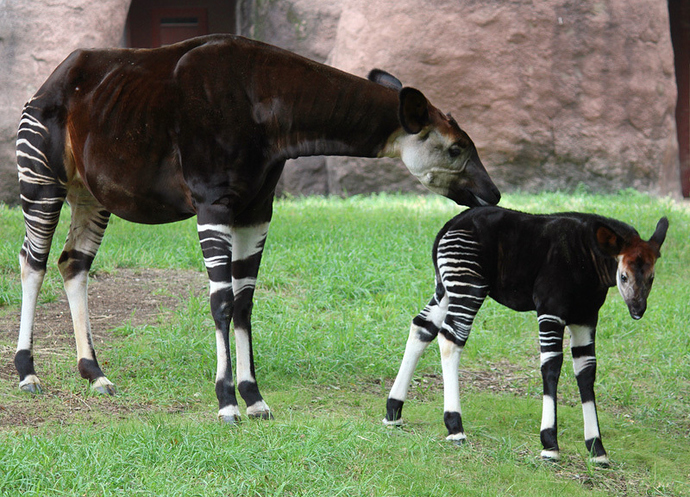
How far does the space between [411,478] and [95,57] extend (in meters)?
2.75

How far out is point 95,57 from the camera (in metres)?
4.35

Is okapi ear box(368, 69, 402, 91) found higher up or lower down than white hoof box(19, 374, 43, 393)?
higher up

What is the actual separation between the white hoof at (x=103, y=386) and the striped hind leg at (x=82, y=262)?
0.16 feet

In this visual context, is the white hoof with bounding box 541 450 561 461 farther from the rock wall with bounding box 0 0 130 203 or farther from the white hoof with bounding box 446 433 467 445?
the rock wall with bounding box 0 0 130 203

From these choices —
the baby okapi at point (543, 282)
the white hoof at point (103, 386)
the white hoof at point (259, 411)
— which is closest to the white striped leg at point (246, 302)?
the white hoof at point (259, 411)

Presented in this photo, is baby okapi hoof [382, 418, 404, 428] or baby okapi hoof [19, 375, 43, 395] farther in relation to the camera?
baby okapi hoof [19, 375, 43, 395]

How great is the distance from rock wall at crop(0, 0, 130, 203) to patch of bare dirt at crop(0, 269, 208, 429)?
167 inches

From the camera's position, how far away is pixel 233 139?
377 centimetres

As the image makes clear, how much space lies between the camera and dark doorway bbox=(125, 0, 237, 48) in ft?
43.4

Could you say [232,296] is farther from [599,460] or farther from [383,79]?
[599,460]

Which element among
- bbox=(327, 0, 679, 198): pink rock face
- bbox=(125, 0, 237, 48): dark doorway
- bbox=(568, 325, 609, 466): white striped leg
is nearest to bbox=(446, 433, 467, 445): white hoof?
bbox=(568, 325, 609, 466): white striped leg

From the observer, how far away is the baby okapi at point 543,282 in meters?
3.51

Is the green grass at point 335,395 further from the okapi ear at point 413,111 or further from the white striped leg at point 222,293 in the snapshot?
the okapi ear at point 413,111

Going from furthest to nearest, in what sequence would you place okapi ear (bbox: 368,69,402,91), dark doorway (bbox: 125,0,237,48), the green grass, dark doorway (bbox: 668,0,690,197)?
dark doorway (bbox: 668,0,690,197), dark doorway (bbox: 125,0,237,48), okapi ear (bbox: 368,69,402,91), the green grass
